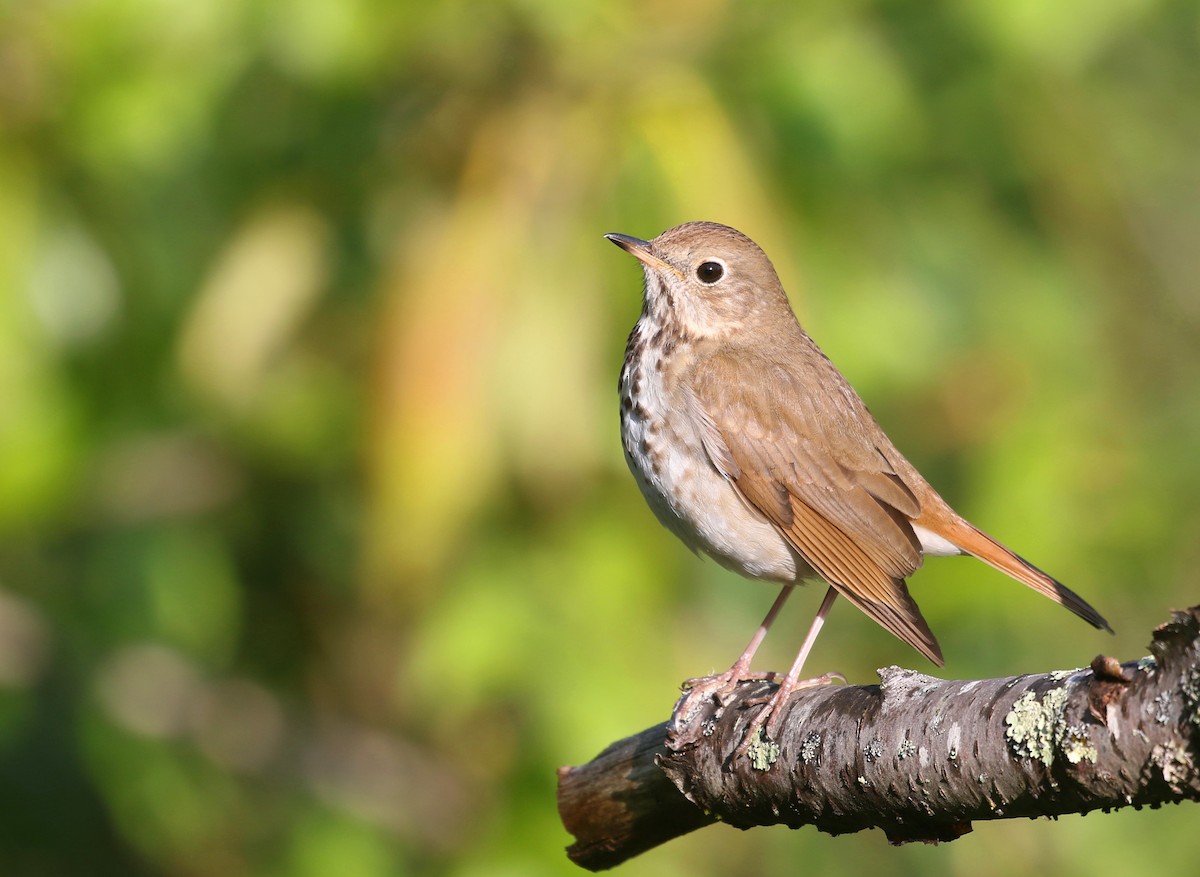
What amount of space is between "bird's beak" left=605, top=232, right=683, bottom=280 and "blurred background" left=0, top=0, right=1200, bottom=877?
358 mm

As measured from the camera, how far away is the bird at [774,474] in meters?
3.84

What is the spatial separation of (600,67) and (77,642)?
10.1 ft

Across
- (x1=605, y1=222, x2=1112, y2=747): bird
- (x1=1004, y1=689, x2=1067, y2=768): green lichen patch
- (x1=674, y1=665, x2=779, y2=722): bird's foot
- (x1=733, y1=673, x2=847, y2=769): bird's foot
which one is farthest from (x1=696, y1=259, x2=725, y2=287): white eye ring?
(x1=1004, y1=689, x2=1067, y2=768): green lichen patch

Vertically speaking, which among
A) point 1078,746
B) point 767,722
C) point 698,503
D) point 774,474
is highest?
point 774,474

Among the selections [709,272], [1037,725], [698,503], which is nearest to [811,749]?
[1037,725]

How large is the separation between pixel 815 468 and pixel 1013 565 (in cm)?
57

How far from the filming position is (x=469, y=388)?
4.77 metres

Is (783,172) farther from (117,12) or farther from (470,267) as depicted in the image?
(117,12)

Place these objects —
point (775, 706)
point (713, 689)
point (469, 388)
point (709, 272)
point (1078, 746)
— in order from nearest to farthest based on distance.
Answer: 1. point (1078, 746)
2. point (775, 706)
3. point (713, 689)
4. point (709, 272)
5. point (469, 388)

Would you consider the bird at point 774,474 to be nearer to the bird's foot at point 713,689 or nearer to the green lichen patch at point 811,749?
the bird's foot at point 713,689

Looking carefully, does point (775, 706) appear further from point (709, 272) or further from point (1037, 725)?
point (709, 272)

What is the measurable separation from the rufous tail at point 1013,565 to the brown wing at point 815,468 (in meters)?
0.12

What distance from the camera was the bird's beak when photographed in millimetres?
4484

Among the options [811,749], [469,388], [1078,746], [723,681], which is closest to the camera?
[1078,746]
